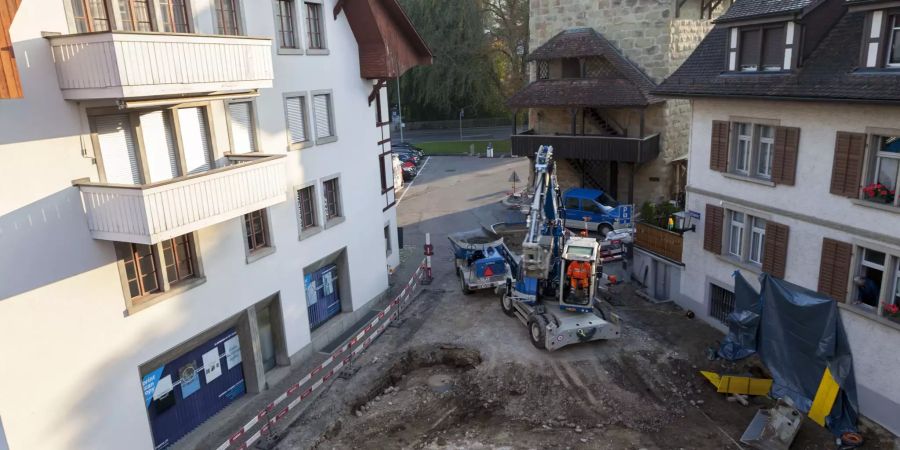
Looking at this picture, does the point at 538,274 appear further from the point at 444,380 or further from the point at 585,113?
the point at 585,113

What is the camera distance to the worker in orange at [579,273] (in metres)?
17.7

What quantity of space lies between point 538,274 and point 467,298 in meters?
5.08

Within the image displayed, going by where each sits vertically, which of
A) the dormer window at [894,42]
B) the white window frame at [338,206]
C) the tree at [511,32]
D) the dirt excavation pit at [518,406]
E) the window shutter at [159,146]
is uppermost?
the tree at [511,32]

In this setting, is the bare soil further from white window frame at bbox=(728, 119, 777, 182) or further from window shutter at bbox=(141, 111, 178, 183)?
window shutter at bbox=(141, 111, 178, 183)

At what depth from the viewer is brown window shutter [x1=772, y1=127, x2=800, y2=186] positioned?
1565 centimetres

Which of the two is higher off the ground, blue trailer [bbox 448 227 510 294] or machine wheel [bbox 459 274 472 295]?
blue trailer [bbox 448 227 510 294]

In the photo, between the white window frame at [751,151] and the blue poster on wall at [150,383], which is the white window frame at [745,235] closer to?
the white window frame at [751,151]

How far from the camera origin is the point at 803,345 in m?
14.6

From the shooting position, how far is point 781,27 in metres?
16.1

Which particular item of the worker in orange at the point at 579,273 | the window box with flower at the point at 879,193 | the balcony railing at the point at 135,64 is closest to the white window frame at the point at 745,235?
the window box with flower at the point at 879,193

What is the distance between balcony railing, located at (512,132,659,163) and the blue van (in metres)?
2.10

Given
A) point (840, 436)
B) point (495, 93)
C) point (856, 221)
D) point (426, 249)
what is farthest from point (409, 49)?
point (495, 93)

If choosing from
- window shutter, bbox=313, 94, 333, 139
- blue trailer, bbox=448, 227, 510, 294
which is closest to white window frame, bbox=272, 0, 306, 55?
window shutter, bbox=313, 94, 333, 139

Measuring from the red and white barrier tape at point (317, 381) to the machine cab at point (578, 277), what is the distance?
6.12 m
